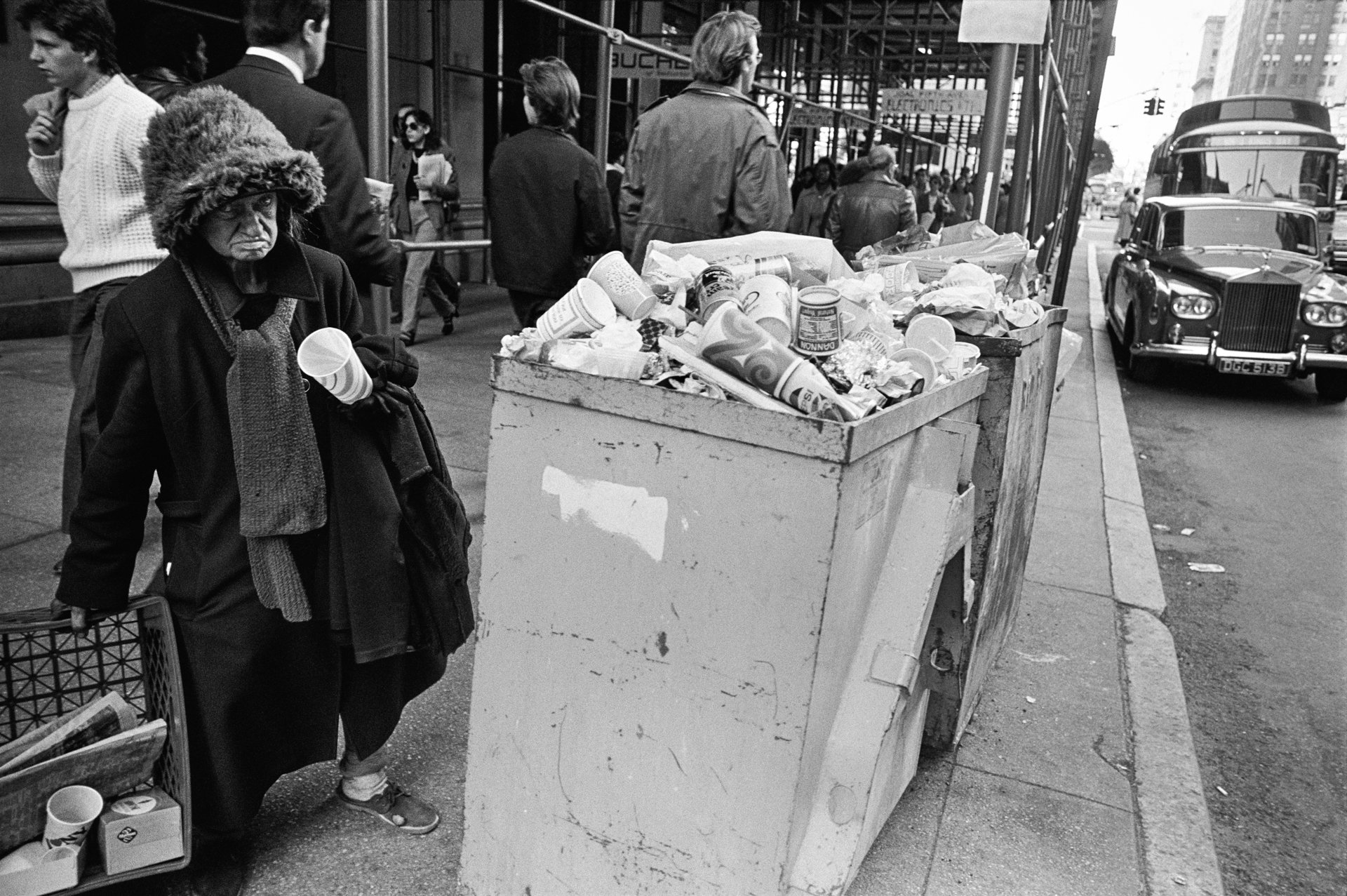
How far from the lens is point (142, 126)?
298 centimetres

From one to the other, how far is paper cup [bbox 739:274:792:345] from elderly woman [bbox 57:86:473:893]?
2.40 ft

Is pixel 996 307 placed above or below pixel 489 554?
above

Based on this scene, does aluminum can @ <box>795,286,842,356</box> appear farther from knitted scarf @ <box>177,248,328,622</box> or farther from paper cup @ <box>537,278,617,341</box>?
knitted scarf @ <box>177,248,328,622</box>

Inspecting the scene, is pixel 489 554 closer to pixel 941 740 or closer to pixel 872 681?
pixel 872 681

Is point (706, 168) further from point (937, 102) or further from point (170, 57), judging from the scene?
point (937, 102)

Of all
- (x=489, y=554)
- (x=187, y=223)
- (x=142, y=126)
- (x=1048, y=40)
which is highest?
(x=1048, y=40)

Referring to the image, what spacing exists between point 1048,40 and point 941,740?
5.67 m

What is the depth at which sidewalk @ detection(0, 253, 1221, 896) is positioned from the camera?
2416 millimetres

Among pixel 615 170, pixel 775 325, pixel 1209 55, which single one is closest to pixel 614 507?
pixel 775 325

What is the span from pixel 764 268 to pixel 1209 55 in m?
177

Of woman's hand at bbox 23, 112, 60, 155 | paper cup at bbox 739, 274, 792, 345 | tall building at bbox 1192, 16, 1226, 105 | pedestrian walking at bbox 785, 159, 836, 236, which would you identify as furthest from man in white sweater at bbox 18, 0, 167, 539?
tall building at bbox 1192, 16, 1226, 105

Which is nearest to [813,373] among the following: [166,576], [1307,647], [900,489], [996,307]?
[900,489]

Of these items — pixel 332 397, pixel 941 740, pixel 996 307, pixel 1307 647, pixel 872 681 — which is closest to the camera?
pixel 872 681

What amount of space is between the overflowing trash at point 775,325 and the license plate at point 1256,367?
716 cm
